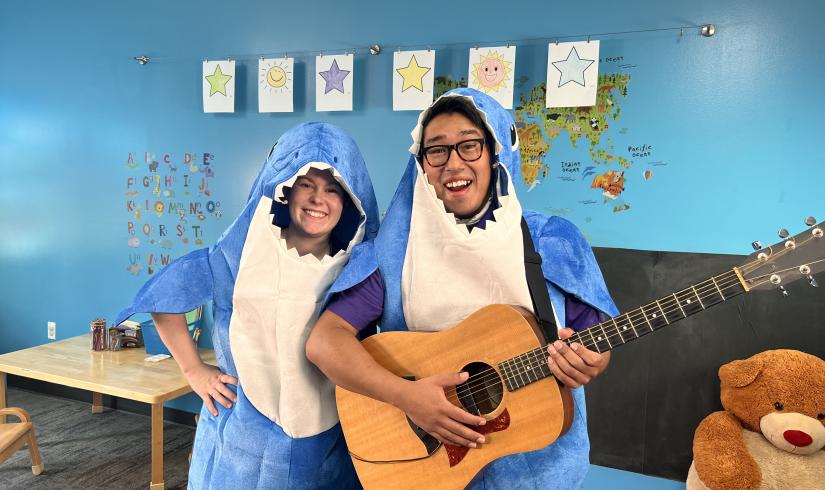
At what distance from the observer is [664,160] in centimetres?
262

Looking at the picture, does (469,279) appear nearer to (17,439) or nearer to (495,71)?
(495,71)

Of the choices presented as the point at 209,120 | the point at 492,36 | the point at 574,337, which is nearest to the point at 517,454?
the point at 574,337

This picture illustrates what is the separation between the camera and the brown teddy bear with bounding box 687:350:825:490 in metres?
2.15

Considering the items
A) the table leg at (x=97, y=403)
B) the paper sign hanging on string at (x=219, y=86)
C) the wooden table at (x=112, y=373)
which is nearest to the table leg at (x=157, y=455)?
the wooden table at (x=112, y=373)

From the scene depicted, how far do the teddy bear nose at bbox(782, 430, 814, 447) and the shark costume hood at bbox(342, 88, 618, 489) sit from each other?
50.3 inches

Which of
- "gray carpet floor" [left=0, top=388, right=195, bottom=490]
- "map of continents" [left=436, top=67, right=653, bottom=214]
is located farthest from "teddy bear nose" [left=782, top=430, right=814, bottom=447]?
"gray carpet floor" [left=0, top=388, right=195, bottom=490]

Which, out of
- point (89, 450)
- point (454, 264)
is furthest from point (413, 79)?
point (89, 450)

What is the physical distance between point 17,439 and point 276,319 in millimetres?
2327

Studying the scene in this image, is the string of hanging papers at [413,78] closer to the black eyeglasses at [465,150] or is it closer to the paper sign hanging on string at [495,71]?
the paper sign hanging on string at [495,71]

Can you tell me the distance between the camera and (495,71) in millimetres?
2744

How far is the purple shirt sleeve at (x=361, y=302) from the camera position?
139 cm

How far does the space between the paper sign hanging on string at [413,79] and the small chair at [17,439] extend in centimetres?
249

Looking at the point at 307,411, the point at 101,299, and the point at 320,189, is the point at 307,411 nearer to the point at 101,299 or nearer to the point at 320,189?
the point at 320,189

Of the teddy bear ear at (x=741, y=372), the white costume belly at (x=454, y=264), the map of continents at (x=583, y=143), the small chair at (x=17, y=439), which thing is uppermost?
the map of continents at (x=583, y=143)
